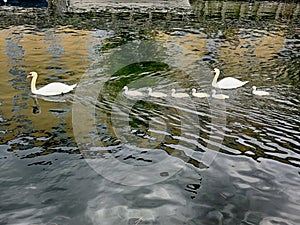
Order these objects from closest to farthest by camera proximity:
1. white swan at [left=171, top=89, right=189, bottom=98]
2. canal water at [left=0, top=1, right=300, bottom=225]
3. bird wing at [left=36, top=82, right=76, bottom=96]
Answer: canal water at [left=0, top=1, right=300, bottom=225], white swan at [left=171, top=89, right=189, bottom=98], bird wing at [left=36, top=82, right=76, bottom=96]

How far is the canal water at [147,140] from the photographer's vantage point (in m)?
8.87

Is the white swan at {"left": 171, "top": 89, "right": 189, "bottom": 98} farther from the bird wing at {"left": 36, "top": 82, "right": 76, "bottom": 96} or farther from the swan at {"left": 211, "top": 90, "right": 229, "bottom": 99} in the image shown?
the bird wing at {"left": 36, "top": 82, "right": 76, "bottom": 96}

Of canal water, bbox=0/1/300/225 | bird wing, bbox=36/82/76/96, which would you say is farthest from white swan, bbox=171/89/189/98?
bird wing, bbox=36/82/76/96

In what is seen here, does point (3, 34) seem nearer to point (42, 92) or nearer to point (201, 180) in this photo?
point (42, 92)

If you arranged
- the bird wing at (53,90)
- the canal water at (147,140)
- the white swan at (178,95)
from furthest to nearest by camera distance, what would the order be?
1. the bird wing at (53,90)
2. the white swan at (178,95)
3. the canal water at (147,140)

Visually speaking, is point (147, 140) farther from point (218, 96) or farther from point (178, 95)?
point (218, 96)

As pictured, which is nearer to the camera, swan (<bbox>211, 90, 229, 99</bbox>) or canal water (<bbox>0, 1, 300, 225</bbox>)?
canal water (<bbox>0, 1, 300, 225</bbox>)

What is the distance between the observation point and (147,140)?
12.2 meters

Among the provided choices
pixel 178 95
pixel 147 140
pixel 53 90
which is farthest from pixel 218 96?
pixel 53 90

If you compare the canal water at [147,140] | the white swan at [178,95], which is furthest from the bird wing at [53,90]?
the white swan at [178,95]

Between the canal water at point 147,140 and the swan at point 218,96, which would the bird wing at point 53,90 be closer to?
the canal water at point 147,140

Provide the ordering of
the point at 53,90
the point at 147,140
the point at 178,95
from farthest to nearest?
the point at 53,90, the point at 178,95, the point at 147,140

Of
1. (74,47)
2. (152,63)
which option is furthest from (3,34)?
(152,63)

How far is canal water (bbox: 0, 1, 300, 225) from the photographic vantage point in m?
8.87
